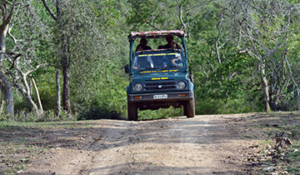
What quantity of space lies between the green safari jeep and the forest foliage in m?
2.61

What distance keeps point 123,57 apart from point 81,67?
25.4 m

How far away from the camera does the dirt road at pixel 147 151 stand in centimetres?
541

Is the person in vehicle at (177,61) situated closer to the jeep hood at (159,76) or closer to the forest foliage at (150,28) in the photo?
the jeep hood at (159,76)

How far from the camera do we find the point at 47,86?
30.1 m

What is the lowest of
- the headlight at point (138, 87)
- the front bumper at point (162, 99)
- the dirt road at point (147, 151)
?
the dirt road at point (147, 151)

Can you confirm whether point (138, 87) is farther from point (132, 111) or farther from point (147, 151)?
point (147, 151)

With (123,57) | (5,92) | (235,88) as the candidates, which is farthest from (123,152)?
(123,57)

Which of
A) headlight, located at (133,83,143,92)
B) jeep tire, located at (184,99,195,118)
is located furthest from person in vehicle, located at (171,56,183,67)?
headlight, located at (133,83,143,92)

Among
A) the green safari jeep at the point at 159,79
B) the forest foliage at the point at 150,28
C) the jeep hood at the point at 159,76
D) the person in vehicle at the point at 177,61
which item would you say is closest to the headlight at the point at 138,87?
the green safari jeep at the point at 159,79

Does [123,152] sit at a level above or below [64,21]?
below

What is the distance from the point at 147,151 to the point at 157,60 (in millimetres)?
5905

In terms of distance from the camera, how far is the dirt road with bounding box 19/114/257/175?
5406 millimetres

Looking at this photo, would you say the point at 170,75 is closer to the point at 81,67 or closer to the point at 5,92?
the point at 81,67

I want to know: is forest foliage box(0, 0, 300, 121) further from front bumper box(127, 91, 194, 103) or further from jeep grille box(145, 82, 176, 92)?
jeep grille box(145, 82, 176, 92)
